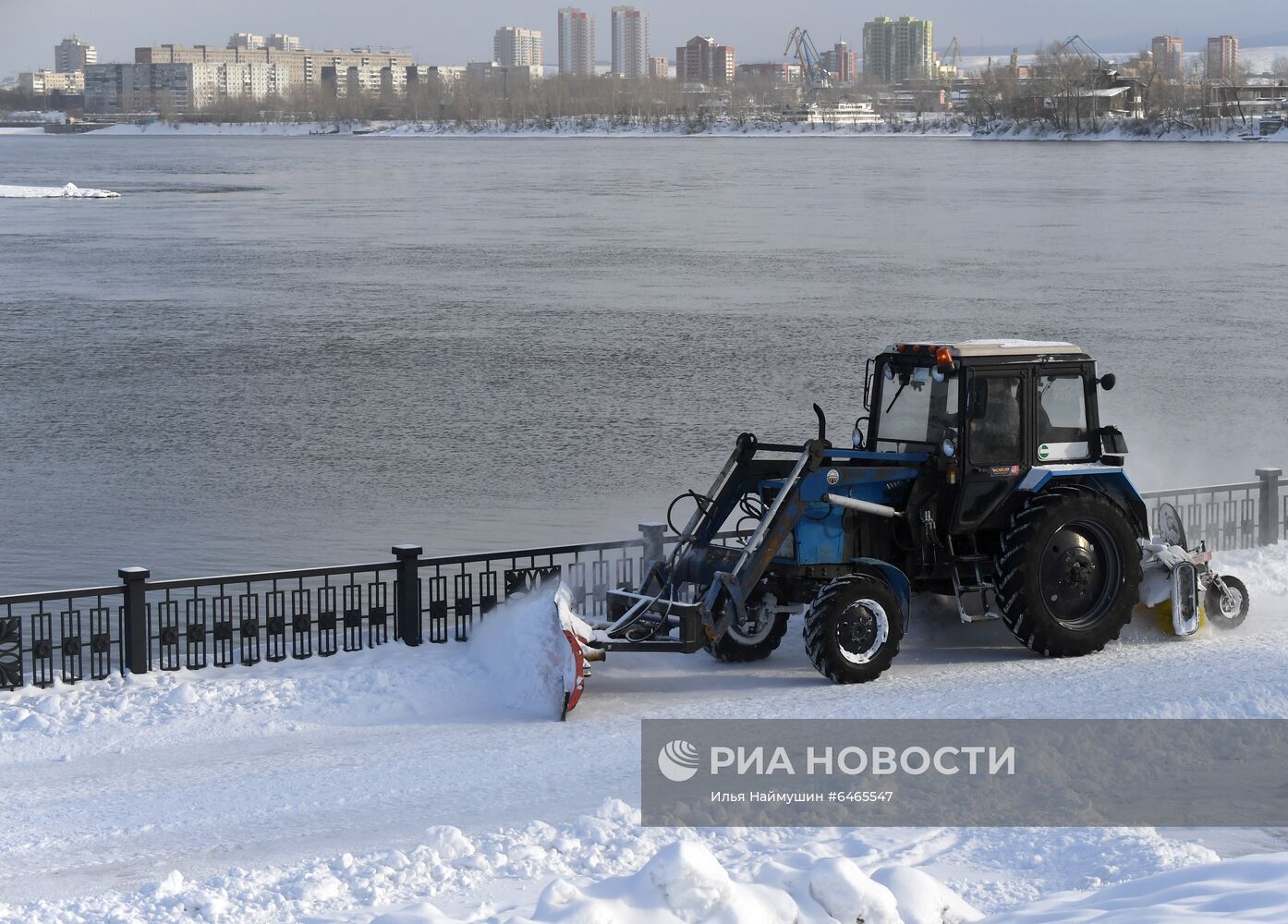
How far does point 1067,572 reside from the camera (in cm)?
1181

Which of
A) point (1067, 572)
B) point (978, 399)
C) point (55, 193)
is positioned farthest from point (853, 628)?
point (55, 193)

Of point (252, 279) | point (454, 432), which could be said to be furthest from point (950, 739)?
point (252, 279)

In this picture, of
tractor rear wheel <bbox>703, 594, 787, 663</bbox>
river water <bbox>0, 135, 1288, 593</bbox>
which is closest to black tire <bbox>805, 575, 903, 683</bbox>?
tractor rear wheel <bbox>703, 594, 787, 663</bbox>

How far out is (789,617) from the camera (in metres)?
12.8

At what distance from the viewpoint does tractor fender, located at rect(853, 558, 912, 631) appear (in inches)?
446

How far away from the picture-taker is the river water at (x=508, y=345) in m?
22.9

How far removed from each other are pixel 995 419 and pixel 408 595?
442 cm

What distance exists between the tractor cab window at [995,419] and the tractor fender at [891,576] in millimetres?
1010

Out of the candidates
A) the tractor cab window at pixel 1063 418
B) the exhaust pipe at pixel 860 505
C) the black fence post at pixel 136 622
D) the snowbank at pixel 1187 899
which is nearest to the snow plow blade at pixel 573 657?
the exhaust pipe at pixel 860 505

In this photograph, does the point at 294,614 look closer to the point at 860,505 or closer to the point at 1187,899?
the point at 860,505

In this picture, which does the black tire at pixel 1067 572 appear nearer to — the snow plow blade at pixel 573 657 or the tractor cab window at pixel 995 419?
the tractor cab window at pixel 995 419

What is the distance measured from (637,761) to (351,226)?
218 feet

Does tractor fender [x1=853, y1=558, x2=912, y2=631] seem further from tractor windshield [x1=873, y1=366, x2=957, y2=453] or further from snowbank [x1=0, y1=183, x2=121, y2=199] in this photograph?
snowbank [x1=0, y1=183, x2=121, y2=199]

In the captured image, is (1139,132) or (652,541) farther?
(1139,132)
